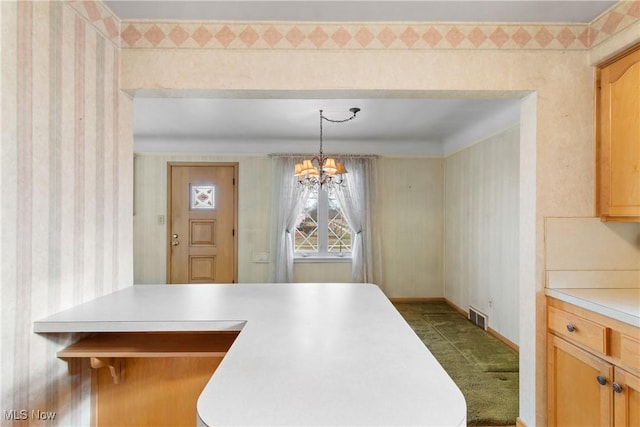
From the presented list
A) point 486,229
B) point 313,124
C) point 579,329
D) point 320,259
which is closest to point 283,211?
point 320,259

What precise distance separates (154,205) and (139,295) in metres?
3.55

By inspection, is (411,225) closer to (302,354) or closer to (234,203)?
Answer: (234,203)

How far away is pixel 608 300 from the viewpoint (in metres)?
1.55

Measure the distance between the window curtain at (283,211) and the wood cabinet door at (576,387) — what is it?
3414 millimetres

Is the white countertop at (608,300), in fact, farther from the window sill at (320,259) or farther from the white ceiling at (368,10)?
the window sill at (320,259)

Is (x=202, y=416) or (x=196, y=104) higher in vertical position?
(x=196, y=104)

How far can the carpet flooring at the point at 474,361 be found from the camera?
2223 mm

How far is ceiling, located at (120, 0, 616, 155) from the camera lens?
5.47 feet

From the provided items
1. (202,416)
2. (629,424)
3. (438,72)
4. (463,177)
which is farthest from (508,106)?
(202,416)

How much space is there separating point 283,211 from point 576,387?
3.70m

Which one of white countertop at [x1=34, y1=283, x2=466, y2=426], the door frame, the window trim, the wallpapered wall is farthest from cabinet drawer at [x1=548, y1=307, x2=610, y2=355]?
the door frame

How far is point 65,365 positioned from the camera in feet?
4.56

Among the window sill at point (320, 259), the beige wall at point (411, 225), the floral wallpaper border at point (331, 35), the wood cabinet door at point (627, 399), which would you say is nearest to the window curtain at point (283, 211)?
the window sill at point (320, 259)

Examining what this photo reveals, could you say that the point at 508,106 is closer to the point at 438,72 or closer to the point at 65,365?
the point at 438,72
